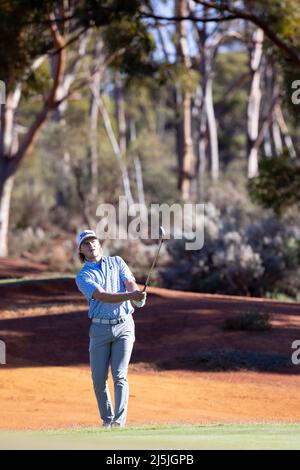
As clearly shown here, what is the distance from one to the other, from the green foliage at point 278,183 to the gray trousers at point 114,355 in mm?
15542

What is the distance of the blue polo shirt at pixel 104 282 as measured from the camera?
9.20 metres

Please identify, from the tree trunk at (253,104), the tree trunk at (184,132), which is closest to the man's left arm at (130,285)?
the tree trunk at (184,132)

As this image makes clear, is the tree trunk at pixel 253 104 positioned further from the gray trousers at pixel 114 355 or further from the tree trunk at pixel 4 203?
the gray trousers at pixel 114 355

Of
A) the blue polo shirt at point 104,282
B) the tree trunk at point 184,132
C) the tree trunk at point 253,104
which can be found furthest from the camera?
the tree trunk at point 253,104

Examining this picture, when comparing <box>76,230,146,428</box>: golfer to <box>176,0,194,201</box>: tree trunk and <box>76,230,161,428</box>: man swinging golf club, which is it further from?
<box>176,0,194,201</box>: tree trunk

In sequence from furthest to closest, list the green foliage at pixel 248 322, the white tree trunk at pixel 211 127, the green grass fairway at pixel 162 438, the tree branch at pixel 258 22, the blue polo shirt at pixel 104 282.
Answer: the white tree trunk at pixel 211 127, the tree branch at pixel 258 22, the green foliage at pixel 248 322, the blue polo shirt at pixel 104 282, the green grass fairway at pixel 162 438

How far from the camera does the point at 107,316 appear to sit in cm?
920

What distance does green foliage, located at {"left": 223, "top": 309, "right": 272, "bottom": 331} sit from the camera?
15891 millimetres

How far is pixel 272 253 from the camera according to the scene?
24953 mm

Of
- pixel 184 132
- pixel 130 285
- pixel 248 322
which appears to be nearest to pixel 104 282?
pixel 130 285

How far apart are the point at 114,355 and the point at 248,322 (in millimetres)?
6807

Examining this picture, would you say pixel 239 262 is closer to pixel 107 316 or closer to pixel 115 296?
pixel 107 316
